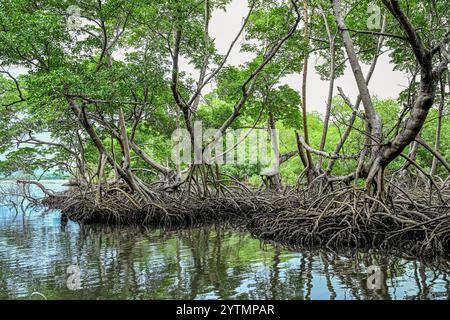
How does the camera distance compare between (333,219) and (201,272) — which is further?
(333,219)

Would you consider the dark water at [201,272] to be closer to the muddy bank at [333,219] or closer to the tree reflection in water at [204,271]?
the tree reflection in water at [204,271]

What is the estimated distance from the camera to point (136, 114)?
1144 cm

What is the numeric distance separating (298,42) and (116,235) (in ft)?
19.1

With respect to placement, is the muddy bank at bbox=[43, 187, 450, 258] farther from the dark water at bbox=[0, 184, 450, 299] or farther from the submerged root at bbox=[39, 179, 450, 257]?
the dark water at bbox=[0, 184, 450, 299]

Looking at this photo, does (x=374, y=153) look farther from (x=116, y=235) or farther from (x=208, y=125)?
(x=208, y=125)

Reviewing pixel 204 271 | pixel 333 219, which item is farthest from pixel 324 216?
pixel 204 271

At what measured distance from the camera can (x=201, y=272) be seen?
4949 mm

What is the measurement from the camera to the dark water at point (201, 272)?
4.06 metres

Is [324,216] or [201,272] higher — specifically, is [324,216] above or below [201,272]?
above

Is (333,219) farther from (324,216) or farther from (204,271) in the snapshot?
(204,271)

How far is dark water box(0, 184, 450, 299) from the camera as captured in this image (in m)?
4.06

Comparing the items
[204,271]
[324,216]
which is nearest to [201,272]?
[204,271]
